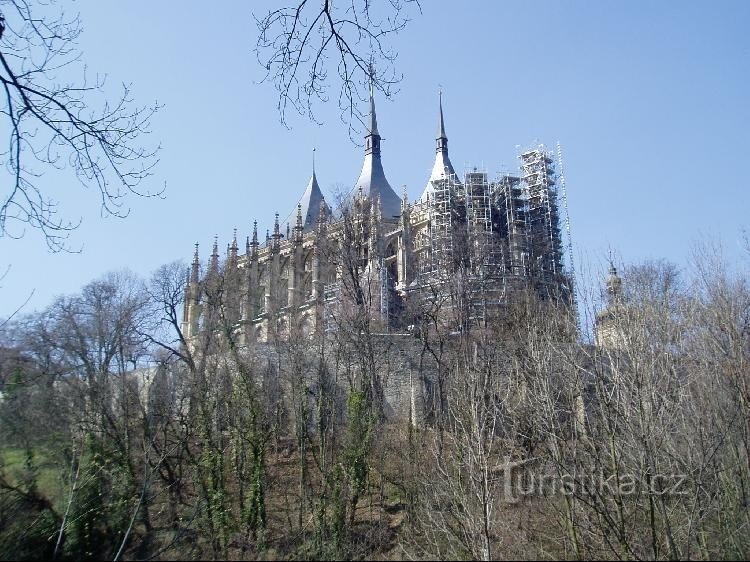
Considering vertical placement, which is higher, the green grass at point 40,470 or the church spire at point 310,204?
the church spire at point 310,204

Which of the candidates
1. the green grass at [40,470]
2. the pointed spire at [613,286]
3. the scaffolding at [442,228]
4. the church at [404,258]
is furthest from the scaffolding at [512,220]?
the green grass at [40,470]

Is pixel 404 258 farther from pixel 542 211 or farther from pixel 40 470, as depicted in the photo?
pixel 40 470

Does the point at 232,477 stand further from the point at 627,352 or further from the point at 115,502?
the point at 627,352

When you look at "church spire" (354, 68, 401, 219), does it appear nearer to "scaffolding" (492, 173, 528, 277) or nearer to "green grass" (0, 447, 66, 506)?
"scaffolding" (492, 173, 528, 277)

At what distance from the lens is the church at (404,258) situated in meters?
27.6

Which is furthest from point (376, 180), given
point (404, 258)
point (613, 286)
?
point (613, 286)

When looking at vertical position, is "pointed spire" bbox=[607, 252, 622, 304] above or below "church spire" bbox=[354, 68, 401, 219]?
below

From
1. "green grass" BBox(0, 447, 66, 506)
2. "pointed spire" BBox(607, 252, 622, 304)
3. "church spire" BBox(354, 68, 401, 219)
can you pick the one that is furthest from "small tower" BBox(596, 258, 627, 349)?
"church spire" BBox(354, 68, 401, 219)

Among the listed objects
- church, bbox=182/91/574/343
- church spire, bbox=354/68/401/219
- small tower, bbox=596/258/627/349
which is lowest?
small tower, bbox=596/258/627/349

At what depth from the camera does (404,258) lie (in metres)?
39.7

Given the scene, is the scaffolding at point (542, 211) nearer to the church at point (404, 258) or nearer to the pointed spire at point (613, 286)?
the church at point (404, 258)

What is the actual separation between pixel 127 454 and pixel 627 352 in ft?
32.0

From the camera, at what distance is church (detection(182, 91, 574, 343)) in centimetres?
2761

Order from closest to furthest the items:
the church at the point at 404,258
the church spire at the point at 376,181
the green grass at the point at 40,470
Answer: the green grass at the point at 40,470
the church at the point at 404,258
the church spire at the point at 376,181
